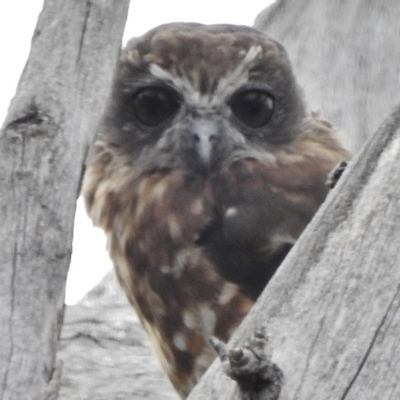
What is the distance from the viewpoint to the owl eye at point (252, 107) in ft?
11.1

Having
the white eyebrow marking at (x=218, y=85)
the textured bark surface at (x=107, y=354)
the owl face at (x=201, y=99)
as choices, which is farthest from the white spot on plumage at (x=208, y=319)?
the textured bark surface at (x=107, y=354)

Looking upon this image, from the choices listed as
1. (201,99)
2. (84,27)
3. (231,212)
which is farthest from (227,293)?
(84,27)

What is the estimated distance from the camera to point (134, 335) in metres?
4.66

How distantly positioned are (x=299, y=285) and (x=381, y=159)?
Answer: 0.94ft

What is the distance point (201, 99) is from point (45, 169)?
53.3 inches

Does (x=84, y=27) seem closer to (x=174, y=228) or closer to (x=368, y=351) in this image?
(x=368, y=351)

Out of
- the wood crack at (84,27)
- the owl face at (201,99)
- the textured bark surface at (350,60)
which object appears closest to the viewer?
the wood crack at (84,27)

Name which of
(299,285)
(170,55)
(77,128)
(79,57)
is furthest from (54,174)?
(170,55)

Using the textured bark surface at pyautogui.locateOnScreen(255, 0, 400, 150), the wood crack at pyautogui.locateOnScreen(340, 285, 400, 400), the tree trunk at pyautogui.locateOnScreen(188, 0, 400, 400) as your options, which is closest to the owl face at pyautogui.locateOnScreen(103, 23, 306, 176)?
the textured bark surface at pyautogui.locateOnScreen(255, 0, 400, 150)

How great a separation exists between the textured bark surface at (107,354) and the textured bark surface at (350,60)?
1151mm

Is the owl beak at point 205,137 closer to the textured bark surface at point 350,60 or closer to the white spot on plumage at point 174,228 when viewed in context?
the white spot on plumage at point 174,228

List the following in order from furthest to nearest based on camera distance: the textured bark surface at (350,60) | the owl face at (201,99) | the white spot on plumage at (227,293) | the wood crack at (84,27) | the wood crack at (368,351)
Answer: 1. the textured bark surface at (350,60)
2. the owl face at (201,99)
3. the white spot on plumage at (227,293)
4. the wood crack at (84,27)
5. the wood crack at (368,351)

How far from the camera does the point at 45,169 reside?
201 centimetres

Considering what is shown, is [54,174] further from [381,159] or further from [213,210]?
[213,210]
